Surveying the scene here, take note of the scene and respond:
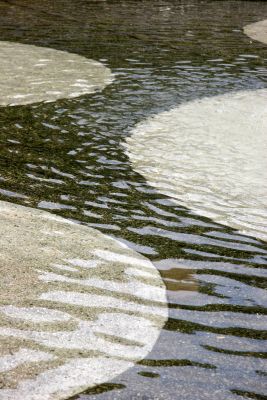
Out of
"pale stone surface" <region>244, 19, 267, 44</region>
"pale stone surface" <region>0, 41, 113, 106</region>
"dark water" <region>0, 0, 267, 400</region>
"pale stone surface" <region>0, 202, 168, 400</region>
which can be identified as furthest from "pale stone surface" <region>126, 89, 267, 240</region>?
"pale stone surface" <region>244, 19, 267, 44</region>

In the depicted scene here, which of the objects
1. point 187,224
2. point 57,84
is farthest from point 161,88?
point 187,224

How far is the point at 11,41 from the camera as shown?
8.57 m

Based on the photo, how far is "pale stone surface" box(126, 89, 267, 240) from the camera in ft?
12.9

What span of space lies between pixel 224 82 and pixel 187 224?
11.0ft

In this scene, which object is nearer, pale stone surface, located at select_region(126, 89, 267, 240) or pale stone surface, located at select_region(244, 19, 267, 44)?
pale stone surface, located at select_region(126, 89, 267, 240)

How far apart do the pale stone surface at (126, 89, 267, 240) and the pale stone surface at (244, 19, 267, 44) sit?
3179mm

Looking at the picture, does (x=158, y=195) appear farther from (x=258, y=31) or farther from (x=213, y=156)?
(x=258, y=31)

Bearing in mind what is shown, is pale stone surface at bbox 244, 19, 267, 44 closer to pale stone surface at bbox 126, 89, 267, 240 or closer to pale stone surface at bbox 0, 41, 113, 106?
pale stone surface at bbox 0, 41, 113, 106

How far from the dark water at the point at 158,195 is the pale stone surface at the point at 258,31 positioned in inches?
9.6

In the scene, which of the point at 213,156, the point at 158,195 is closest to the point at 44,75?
the point at 213,156

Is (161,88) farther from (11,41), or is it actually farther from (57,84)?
(11,41)

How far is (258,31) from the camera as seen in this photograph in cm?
968

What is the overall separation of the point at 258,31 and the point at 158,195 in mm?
6146

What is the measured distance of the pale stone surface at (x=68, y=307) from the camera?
245cm
